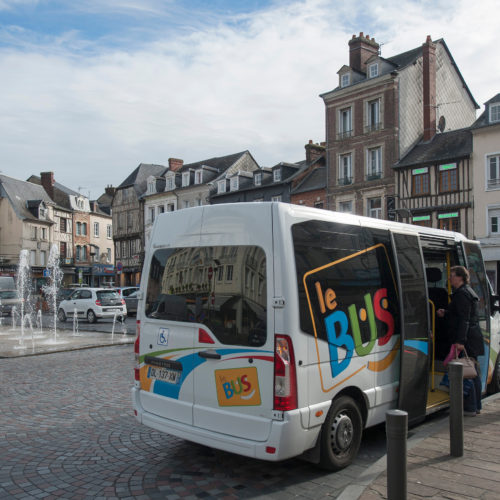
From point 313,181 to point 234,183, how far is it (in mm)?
8291

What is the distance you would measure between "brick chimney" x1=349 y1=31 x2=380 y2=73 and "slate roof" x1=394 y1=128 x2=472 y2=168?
734cm

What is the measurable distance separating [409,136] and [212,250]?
1222 inches

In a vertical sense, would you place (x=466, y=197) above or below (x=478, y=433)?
above

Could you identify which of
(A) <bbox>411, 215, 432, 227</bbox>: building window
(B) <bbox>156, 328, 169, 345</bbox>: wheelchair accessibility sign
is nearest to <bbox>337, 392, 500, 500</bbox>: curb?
(B) <bbox>156, 328, 169, 345</bbox>: wheelchair accessibility sign

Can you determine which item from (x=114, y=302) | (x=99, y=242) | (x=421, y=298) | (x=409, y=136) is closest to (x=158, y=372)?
(x=421, y=298)

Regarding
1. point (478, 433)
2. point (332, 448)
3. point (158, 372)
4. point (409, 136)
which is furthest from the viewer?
point (409, 136)

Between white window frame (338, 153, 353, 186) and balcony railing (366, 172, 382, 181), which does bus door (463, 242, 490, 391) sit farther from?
white window frame (338, 153, 353, 186)

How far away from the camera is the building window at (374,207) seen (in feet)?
108

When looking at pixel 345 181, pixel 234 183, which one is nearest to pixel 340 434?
pixel 345 181

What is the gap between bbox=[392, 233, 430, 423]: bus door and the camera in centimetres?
560

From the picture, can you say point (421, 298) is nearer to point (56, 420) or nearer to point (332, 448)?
point (332, 448)

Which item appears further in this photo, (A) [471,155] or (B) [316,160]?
(B) [316,160]

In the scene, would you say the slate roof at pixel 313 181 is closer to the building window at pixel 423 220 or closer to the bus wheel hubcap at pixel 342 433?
the building window at pixel 423 220

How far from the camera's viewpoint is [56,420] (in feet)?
21.9
